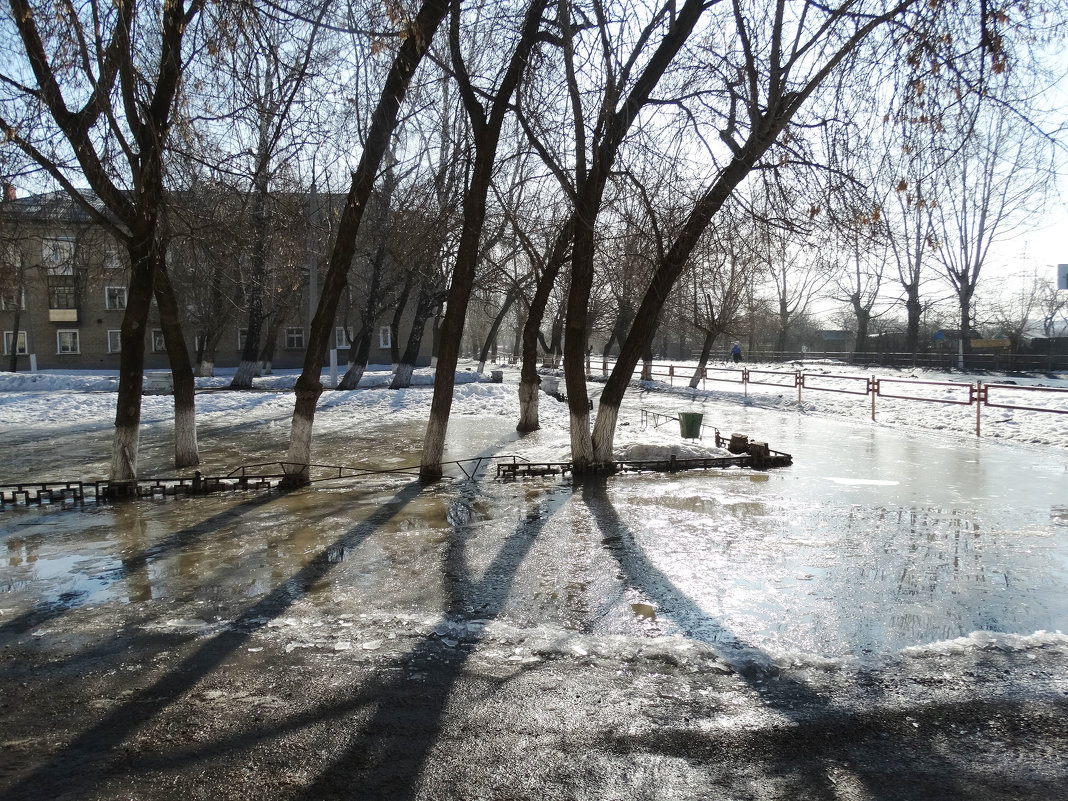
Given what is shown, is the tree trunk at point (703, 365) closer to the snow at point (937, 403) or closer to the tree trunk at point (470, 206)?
the snow at point (937, 403)

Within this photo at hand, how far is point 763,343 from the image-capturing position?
7019 cm

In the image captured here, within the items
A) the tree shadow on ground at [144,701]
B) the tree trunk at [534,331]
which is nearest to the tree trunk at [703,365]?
the tree trunk at [534,331]

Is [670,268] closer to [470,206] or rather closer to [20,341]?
[470,206]

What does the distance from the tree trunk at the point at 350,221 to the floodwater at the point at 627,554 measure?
975mm

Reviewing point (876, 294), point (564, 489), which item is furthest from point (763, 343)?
point (564, 489)

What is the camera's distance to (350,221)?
10156 millimetres

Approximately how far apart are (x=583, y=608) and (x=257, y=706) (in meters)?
2.38

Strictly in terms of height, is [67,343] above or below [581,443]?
above

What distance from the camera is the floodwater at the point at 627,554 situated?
536 centimetres

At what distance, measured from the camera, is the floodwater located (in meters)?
5.36

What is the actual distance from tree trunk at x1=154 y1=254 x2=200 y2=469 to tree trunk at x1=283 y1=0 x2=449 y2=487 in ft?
6.11

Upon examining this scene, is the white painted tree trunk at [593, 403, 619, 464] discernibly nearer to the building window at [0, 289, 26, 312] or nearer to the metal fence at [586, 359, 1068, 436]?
the metal fence at [586, 359, 1068, 436]

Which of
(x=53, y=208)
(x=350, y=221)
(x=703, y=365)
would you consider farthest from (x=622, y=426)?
(x=703, y=365)

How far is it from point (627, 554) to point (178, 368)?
24.9 feet
